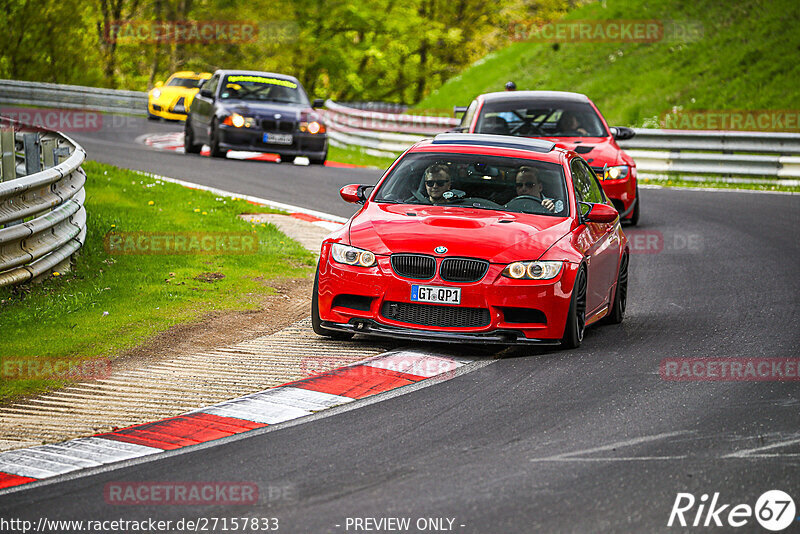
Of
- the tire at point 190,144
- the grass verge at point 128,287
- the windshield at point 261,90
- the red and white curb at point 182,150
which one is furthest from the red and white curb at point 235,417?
the tire at point 190,144

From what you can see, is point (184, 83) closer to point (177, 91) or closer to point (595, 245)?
point (177, 91)

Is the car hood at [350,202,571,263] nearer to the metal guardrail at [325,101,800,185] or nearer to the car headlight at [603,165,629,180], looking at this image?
the car headlight at [603,165,629,180]

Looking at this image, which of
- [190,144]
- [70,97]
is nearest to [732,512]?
[190,144]

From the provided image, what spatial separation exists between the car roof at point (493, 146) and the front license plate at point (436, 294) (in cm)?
178

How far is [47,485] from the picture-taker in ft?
18.5

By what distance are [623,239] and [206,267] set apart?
163 inches

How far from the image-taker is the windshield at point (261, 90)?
24.2 m

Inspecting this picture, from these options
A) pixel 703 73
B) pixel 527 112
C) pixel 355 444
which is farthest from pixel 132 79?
pixel 355 444

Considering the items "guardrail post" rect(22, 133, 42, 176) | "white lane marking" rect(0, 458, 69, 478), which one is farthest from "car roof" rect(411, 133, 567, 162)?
"white lane marking" rect(0, 458, 69, 478)

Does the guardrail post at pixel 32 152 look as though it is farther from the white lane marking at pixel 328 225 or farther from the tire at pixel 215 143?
the tire at pixel 215 143

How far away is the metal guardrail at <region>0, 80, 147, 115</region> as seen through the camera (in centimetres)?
3581

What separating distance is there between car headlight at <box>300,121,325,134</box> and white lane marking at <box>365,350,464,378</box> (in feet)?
51.2

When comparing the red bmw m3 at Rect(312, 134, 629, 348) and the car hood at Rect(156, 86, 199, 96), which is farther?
the car hood at Rect(156, 86, 199, 96)

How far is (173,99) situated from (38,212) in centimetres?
2714
